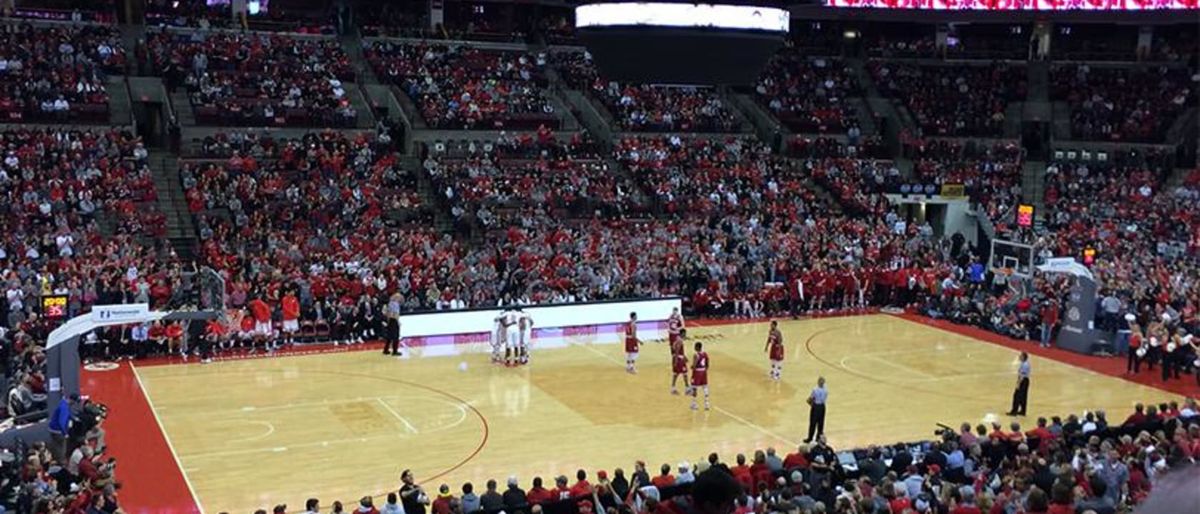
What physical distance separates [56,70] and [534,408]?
950 inches

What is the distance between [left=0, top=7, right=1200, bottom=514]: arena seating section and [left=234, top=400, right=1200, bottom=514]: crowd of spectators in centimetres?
23

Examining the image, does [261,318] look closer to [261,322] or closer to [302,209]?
[261,322]

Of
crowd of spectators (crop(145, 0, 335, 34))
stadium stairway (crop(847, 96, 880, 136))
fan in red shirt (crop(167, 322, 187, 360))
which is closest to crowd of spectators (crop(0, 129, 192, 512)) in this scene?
fan in red shirt (crop(167, 322, 187, 360))

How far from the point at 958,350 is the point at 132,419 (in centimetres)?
1922

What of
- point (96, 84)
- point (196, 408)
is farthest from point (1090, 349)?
point (96, 84)

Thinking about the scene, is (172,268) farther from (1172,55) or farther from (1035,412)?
(1172,55)

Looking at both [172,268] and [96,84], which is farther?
[96,84]

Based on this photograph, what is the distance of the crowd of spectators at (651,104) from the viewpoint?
44.1 m

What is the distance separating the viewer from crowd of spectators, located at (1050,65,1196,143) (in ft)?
152

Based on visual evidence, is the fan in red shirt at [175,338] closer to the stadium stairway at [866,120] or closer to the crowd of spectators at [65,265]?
the crowd of spectators at [65,265]

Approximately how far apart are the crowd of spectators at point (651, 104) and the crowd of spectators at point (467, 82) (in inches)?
59.7

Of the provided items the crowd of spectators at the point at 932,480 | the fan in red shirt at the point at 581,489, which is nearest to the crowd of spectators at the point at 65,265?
the crowd of spectators at the point at 932,480

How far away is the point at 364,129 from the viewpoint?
3947cm

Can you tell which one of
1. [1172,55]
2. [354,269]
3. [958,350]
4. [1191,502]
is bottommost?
[958,350]
